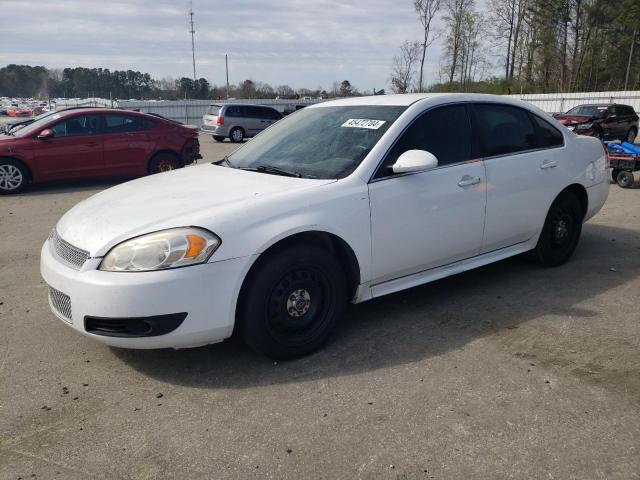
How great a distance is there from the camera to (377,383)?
3160 mm

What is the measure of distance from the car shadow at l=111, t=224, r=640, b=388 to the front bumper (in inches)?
13.6

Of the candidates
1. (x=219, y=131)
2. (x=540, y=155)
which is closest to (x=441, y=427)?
(x=540, y=155)

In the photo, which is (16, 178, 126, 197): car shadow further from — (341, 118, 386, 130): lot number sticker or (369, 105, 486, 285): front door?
(369, 105, 486, 285): front door

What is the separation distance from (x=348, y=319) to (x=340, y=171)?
1.14 meters

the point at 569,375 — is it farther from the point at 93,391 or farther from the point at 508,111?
the point at 93,391

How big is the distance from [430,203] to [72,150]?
8.45m

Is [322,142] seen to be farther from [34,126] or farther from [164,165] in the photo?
[34,126]

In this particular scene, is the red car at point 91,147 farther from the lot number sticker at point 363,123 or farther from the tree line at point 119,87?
the tree line at point 119,87

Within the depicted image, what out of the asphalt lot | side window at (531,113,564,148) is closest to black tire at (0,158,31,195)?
the asphalt lot

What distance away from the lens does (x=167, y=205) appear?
3402 millimetres

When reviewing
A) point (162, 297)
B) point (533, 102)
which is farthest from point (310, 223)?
point (533, 102)

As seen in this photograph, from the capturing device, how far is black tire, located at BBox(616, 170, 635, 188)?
1034cm

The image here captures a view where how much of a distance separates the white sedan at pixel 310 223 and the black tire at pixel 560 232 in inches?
1.3

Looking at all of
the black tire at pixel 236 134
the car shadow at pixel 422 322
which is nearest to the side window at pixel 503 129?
the car shadow at pixel 422 322
